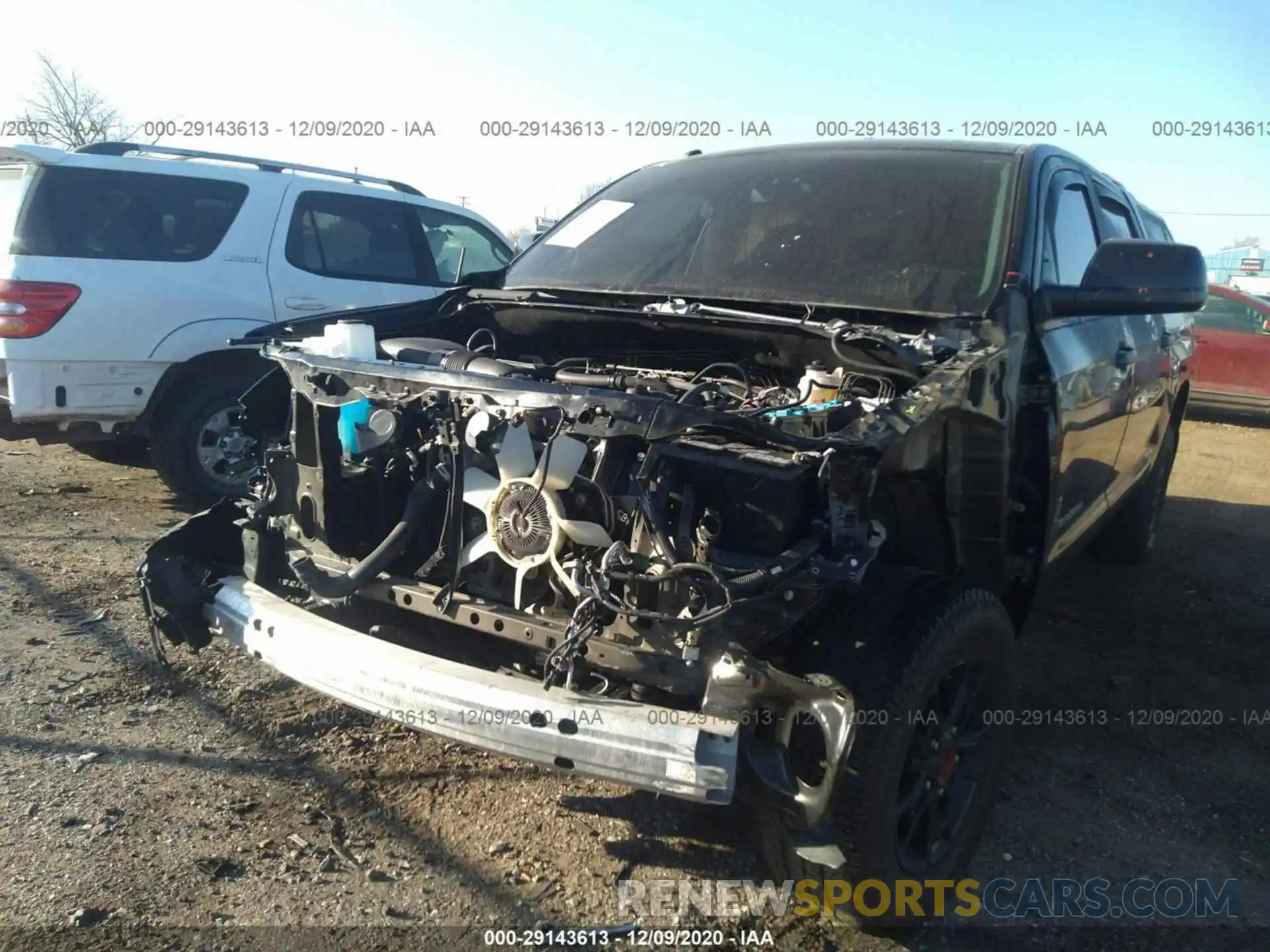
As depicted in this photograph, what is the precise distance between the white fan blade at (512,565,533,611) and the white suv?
2.73m

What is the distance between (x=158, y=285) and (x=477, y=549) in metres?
3.95

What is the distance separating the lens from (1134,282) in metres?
2.95

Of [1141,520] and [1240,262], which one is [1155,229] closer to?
[1141,520]

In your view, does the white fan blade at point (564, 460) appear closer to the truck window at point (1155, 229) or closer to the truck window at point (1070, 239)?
the truck window at point (1070, 239)

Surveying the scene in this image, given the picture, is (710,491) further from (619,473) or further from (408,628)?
(408,628)

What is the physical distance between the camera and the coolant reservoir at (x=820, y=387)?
276 cm

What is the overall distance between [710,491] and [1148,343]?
2.93 meters

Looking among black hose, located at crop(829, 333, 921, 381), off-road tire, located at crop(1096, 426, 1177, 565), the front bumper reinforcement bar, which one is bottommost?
off-road tire, located at crop(1096, 426, 1177, 565)

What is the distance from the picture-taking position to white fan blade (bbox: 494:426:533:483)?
2.42 meters

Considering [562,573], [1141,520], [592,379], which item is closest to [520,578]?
[562,573]

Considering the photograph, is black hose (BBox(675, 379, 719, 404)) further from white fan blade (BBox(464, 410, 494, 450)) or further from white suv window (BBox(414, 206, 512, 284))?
white suv window (BBox(414, 206, 512, 284))

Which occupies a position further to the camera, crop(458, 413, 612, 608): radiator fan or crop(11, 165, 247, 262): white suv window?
crop(11, 165, 247, 262): white suv window

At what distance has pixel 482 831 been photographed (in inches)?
109

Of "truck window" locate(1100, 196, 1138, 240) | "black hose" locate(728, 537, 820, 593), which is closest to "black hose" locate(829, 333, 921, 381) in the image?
"black hose" locate(728, 537, 820, 593)
